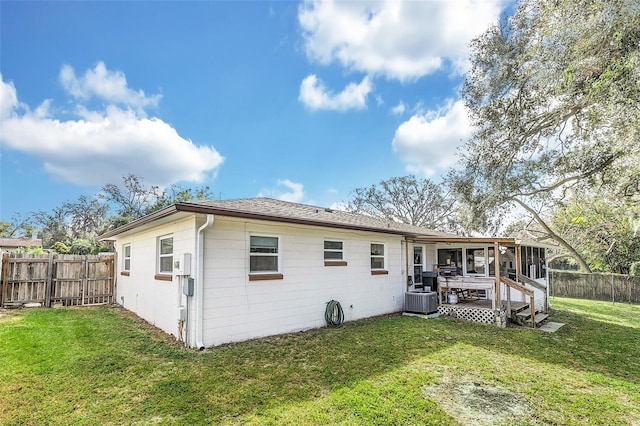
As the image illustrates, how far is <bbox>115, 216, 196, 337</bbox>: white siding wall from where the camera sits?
628 cm

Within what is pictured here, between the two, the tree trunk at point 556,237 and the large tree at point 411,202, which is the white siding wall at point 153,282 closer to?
the tree trunk at point 556,237

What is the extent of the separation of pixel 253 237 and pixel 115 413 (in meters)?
3.71

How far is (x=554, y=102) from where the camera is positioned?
8820mm

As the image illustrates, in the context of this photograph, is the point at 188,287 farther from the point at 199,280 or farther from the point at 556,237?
the point at 556,237

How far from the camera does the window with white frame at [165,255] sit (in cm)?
714

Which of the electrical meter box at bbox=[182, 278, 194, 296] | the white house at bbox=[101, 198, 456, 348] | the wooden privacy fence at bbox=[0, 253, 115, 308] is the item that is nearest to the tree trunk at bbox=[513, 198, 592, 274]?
the white house at bbox=[101, 198, 456, 348]

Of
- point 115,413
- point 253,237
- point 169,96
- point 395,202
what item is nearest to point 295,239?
point 253,237

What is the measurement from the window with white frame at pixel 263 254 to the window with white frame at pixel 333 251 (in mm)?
1653

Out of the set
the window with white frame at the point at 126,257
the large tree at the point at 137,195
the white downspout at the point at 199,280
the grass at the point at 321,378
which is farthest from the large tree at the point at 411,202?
the white downspout at the point at 199,280

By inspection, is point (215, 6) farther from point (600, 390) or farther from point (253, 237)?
point (600, 390)

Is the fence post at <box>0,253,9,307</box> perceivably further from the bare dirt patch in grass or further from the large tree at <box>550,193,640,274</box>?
the large tree at <box>550,193,640,274</box>

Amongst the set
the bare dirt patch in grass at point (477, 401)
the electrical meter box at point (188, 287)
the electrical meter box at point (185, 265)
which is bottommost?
the bare dirt patch in grass at point (477, 401)

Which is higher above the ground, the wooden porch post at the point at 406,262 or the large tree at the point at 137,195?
the large tree at the point at 137,195

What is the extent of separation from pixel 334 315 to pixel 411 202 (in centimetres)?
2014
